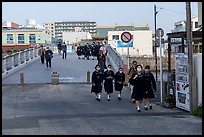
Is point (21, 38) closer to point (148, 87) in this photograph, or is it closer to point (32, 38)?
point (32, 38)

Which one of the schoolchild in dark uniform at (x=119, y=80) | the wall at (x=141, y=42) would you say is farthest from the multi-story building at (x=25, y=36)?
the schoolchild in dark uniform at (x=119, y=80)

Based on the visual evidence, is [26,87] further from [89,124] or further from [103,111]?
[89,124]

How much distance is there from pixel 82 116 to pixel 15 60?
18.1 metres

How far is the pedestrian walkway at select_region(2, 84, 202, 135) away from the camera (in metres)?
11.1

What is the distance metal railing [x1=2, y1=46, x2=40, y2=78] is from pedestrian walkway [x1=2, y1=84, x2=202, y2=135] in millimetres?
6081

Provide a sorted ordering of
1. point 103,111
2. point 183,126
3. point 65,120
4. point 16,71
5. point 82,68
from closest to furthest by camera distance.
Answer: point 183,126 < point 65,120 < point 103,111 < point 16,71 < point 82,68

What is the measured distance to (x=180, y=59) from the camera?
15375mm

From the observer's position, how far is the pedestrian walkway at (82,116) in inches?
436

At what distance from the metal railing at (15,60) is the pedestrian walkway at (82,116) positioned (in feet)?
20.0

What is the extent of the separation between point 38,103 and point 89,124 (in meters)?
5.50

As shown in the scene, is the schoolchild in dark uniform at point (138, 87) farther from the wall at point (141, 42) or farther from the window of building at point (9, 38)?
the wall at point (141, 42)

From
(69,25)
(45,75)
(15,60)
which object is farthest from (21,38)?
(69,25)

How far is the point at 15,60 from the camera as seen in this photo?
30922 millimetres

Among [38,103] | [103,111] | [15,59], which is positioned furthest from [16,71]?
[103,111]
